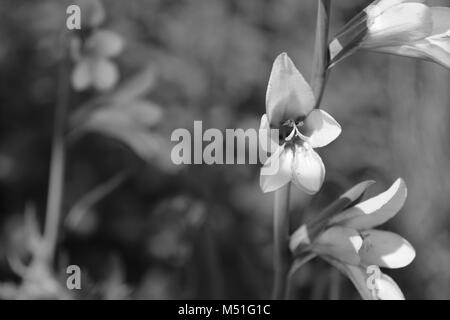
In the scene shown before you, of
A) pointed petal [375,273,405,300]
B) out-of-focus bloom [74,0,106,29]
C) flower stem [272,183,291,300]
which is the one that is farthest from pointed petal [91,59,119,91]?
pointed petal [375,273,405,300]

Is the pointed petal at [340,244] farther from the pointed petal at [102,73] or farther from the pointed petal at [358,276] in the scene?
the pointed petal at [102,73]

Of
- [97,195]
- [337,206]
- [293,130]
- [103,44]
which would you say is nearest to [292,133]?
[293,130]

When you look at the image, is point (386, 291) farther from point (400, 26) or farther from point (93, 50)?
point (93, 50)

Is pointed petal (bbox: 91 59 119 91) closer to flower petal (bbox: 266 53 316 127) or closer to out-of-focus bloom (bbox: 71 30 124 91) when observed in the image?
out-of-focus bloom (bbox: 71 30 124 91)

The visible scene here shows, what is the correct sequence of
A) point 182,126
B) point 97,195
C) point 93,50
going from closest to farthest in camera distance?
Result: 1. point 97,195
2. point 93,50
3. point 182,126

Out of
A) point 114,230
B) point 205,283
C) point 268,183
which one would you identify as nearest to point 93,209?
point 114,230

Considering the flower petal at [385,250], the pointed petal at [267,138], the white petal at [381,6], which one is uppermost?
the white petal at [381,6]

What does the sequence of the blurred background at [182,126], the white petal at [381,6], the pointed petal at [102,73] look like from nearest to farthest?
the white petal at [381,6], the pointed petal at [102,73], the blurred background at [182,126]

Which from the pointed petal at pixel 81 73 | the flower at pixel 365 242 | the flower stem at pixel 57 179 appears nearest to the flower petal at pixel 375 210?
the flower at pixel 365 242
